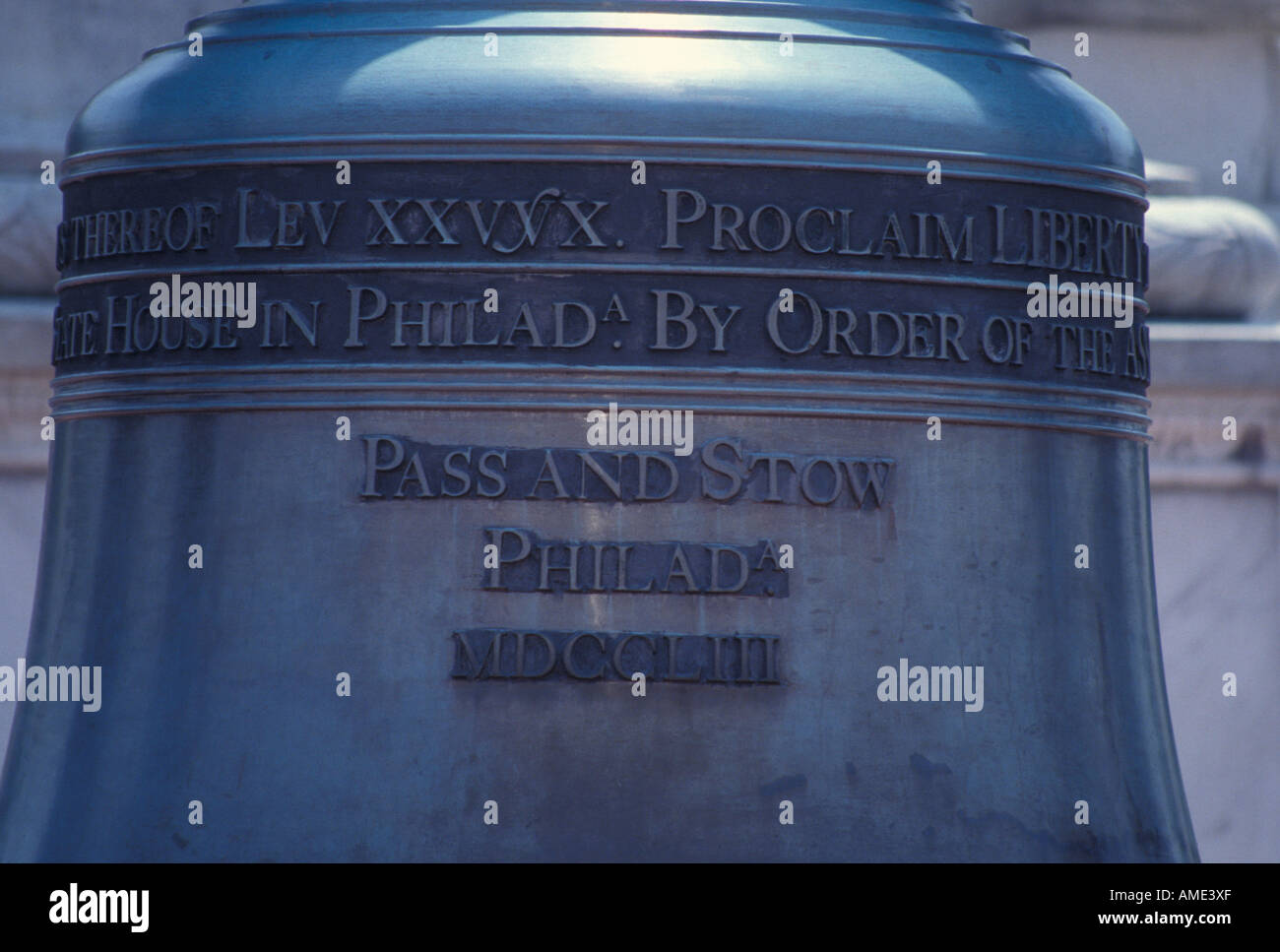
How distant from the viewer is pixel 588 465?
4547 millimetres

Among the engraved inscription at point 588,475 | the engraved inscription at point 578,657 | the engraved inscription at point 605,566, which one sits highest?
the engraved inscription at point 588,475

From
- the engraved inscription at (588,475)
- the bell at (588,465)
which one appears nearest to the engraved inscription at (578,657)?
the bell at (588,465)

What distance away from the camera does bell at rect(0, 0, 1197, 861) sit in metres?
4.51

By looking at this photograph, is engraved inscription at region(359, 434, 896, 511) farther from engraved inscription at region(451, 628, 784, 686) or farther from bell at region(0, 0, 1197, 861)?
engraved inscription at region(451, 628, 784, 686)

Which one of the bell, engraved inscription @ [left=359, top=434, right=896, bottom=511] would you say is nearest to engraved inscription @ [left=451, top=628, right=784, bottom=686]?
the bell

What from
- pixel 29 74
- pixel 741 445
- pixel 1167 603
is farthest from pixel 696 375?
pixel 29 74

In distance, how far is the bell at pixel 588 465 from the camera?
4508 mm

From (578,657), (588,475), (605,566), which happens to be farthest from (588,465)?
(578,657)

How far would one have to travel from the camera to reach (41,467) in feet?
29.8

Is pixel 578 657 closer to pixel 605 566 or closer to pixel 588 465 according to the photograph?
pixel 605 566

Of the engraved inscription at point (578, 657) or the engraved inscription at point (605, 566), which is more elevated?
the engraved inscription at point (605, 566)

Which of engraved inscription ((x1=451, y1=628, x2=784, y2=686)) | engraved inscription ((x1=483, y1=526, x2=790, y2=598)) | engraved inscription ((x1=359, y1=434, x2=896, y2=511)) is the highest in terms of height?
engraved inscription ((x1=359, y1=434, x2=896, y2=511))

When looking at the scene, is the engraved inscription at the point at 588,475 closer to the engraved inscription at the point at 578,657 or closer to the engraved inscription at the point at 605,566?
the engraved inscription at the point at 605,566
